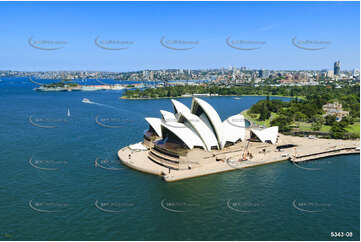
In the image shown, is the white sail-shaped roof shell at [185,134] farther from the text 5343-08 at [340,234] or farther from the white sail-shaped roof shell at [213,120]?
the text 5343-08 at [340,234]

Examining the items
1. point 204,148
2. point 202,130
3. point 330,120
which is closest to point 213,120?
point 202,130

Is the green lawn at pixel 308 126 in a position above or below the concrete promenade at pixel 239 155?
above

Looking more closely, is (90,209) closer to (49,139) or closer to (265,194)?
(265,194)

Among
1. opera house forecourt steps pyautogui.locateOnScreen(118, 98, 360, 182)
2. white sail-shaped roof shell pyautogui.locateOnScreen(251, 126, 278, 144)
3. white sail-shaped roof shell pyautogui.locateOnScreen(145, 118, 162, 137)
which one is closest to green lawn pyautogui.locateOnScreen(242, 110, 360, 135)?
opera house forecourt steps pyautogui.locateOnScreen(118, 98, 360, 182)

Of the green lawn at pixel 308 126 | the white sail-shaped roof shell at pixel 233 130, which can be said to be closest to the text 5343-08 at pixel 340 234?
the white sail-shaped roof shell at pixel 233 130

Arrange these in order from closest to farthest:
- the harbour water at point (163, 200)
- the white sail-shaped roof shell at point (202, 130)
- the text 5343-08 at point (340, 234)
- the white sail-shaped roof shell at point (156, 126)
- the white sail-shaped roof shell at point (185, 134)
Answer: the text 5343-08 at point (340, 234), the harbour water at point (163, 200), the white sail-shaped roof shell at point (185, 134), the white sail-shaped roof shell at point (202, 130), the white sail-shaped roof shell at point (156, 126)

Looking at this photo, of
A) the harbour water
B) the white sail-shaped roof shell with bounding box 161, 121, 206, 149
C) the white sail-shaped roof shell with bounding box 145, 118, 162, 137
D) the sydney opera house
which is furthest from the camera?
the white sail-shaped roof shell with bounding box 145, 118, 162, 137

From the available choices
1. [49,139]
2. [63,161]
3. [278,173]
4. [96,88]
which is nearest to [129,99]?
[96,88]

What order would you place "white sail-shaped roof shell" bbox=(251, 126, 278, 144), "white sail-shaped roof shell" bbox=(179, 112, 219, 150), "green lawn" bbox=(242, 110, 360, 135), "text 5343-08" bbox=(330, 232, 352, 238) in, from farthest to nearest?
1. "green lawn" bbox=(242, 110, 360, 135)
2. "white sail-shaped roof shell" bbox=(251, 126, 278, 144)
3. "white sail-shaped roof shell" bbox=(179, 112, 219, 150)
4. "text 5343-08" bbox=(330, 232, 352, 238)

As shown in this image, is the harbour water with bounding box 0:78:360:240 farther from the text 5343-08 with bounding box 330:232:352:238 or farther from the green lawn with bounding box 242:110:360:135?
the green lawn with bounding box 242:110:360:135
